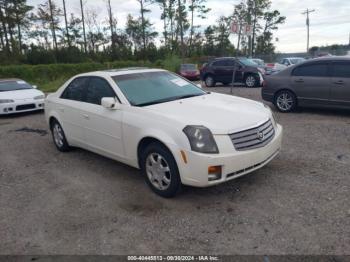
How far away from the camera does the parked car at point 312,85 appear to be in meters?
7.87

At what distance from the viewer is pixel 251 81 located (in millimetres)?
16156

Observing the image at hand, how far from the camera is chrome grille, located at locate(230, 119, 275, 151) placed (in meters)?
3.75

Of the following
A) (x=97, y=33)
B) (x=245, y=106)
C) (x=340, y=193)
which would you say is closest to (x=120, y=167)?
(x=245, y=106)

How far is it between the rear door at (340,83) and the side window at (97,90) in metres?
5.73

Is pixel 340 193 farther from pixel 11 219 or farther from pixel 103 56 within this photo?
pixel 103 56

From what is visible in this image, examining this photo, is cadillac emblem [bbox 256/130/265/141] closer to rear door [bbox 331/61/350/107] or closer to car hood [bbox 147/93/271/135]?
car hood [bbox 147/93/271/135]

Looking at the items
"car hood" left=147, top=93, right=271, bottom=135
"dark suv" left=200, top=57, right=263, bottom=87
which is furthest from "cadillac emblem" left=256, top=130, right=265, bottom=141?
"dark suv" left=200, top=57, right=263, bottom=87

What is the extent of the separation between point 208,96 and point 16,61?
29172mm

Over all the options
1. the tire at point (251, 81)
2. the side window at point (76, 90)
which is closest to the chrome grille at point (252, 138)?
the side window at point (76, 90)

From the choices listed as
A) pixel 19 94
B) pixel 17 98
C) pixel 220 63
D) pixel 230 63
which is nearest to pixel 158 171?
pixel 17 98

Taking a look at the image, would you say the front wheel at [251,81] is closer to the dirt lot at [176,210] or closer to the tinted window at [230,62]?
the tinted window at [230,62]

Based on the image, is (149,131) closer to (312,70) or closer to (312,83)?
(312,83)

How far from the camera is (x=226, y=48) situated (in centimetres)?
5181

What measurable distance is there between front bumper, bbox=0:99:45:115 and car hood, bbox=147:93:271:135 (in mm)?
7649
